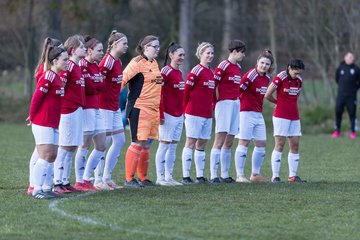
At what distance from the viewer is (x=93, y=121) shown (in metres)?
11.6

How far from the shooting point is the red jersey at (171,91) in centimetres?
1246

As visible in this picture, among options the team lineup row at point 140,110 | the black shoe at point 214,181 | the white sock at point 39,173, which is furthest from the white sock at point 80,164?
the black shoe at point 214,181

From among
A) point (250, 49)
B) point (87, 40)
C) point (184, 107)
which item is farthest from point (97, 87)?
point (250, 49)

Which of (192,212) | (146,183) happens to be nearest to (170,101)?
(146,183)

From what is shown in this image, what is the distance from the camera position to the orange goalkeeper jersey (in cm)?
1208

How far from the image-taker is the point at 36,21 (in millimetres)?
38312

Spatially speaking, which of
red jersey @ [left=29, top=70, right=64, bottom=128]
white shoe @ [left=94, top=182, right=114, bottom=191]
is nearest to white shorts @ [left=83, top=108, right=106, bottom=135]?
white shoe @ [left=94, top=182, right=114, bottom=191]

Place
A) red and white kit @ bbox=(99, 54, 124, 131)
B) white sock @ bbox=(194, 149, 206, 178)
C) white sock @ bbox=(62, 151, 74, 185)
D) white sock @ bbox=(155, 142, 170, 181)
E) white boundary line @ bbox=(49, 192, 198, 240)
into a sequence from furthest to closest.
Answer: white sock @ bbox=(194, 149, 206, 178), white sock @ bbox=(155, 142, 170, 181), red and white kit @ bbox=(99, 54, 124, 131), white sock @ bbox=(62, 151, 74, 185), white boundary line @ bbox=(49, 192, 198, 240)

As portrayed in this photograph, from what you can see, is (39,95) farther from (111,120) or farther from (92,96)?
(111,120)

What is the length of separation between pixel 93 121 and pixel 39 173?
49.5 inches

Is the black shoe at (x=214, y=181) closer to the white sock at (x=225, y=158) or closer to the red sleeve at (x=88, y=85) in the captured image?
the white sock at (x=225, y=158)

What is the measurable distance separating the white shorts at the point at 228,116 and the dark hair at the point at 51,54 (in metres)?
2.84

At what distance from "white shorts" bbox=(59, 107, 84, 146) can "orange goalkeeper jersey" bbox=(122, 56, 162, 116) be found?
1033 mm

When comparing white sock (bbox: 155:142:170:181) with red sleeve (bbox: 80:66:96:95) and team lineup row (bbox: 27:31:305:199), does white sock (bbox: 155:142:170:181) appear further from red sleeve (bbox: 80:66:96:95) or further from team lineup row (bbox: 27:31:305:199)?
red sleeve (bbox: 80:66:96:95)
